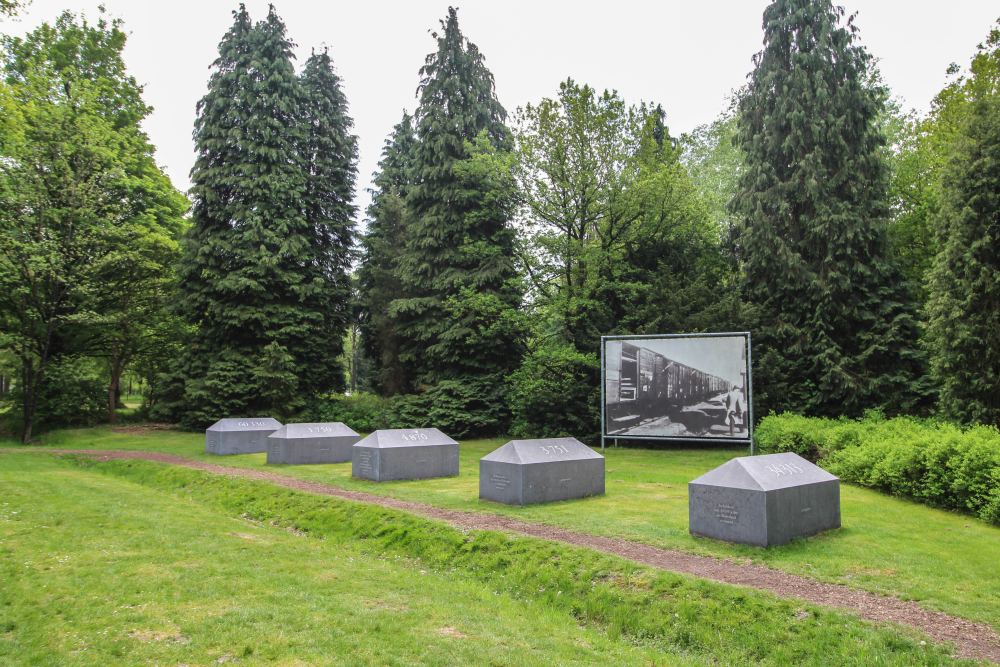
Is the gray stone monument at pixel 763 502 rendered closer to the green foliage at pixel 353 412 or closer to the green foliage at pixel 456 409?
the green foliage at pixel 456 409

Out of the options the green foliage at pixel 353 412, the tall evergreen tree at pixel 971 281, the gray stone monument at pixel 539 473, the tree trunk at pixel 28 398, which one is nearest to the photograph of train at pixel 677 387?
the tall evergreen tree at pixel 971 281

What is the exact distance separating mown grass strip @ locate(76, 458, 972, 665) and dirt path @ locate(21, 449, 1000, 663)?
271mm

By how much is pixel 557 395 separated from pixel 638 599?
16.8 m

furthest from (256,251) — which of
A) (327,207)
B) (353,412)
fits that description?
(353,412)

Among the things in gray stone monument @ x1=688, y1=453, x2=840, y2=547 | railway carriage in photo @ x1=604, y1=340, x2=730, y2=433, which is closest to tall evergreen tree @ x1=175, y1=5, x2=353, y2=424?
railway carriage in photo @ x1=604, y1=340, x2=730, y2=433

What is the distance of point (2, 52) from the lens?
85.9 ft

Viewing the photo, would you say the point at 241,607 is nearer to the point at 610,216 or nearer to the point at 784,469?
the point at 784,469

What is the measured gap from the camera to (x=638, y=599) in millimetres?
7133

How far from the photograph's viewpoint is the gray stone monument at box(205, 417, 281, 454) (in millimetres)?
21453

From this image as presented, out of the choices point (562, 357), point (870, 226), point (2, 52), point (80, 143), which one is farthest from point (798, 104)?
point (2, 52)

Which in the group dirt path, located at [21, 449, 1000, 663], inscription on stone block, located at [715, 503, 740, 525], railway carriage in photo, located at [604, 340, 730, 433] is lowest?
dirt path, located at [21, 449, 1000, 663]

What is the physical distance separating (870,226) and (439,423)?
17029 mm

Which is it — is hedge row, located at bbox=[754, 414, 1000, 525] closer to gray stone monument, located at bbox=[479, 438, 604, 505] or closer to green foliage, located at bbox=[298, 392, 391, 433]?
gray stone monument, located at bbox=[479, 438, 604, 505]

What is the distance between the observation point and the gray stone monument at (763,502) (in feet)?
28.3
